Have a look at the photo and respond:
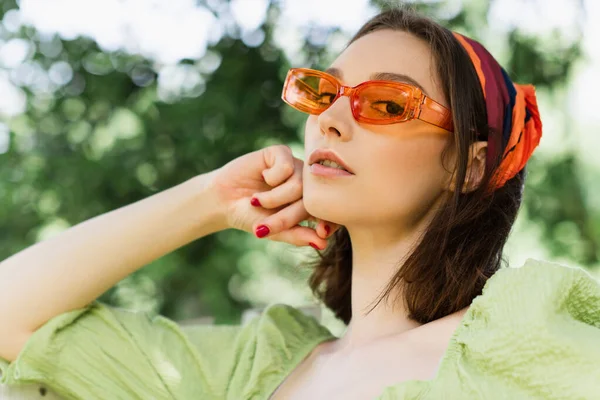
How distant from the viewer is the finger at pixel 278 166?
1864mm

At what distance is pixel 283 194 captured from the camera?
1840mm

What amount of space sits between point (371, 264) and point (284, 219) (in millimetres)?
263

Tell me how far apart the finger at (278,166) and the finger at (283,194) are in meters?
0.02

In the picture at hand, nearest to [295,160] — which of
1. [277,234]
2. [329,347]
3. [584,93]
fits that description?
[277,234]

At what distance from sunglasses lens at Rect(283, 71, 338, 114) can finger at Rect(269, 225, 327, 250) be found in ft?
1.02

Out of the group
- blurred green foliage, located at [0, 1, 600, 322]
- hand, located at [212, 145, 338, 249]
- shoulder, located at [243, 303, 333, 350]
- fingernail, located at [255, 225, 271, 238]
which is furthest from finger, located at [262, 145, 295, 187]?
blurred green foliage, located at [0, 1, 600, 322]

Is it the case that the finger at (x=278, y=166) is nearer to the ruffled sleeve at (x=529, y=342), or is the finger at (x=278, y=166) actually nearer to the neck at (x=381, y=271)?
the neck at (x=381, y=271)

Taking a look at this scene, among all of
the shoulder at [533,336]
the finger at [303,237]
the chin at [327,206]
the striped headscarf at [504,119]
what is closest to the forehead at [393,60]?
the striped headscarf at [504,119]

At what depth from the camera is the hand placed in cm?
183

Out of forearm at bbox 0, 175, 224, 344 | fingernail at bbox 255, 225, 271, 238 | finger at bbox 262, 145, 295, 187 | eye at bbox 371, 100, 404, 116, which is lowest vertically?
forearm at bbox 0, 175, 224, 344

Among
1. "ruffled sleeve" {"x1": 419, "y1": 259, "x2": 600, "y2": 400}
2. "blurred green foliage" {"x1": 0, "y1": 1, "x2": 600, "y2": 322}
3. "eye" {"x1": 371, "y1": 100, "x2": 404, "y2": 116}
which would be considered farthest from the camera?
"blurred green foliage" {"x1": 0, "y1": 1, "x2": 600, "y2": 322}

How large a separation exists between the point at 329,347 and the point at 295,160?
512mm

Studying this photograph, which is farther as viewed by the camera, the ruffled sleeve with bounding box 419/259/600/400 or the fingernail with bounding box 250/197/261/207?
the fingernail with bounding box 250/197/261/207

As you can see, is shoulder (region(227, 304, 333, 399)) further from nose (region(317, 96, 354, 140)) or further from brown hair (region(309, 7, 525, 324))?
nose (region(317, 96, 354, 140))
